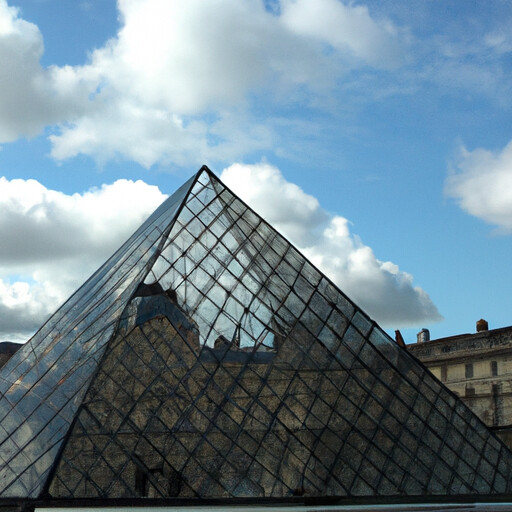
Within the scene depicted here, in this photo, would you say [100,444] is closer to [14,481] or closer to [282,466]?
[14,481]

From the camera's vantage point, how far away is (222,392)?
10.0 m

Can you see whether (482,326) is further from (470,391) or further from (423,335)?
(423,335)

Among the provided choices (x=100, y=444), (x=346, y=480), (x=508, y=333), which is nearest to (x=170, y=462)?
(x=100, y=444)

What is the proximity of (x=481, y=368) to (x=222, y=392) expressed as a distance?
22.7 metres

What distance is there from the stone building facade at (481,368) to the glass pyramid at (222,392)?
18.4 metres

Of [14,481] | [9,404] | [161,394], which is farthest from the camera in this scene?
[9,404]

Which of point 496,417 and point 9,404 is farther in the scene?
point 496,417

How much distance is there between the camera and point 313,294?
38.9ft

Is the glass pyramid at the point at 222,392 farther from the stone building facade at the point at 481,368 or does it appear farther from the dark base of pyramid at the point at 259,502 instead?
the stone building facade at the point at 481,368

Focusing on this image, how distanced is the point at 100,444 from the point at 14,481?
3.52ft

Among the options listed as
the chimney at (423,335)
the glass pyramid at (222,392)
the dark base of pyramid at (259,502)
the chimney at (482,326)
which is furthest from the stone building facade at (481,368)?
the dark base of pyramid at (259,502)

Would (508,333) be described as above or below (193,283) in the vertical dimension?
above

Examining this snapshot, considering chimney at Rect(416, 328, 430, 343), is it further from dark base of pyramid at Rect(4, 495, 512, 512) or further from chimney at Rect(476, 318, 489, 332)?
dark base of pyramid at Rect(4, 495, 512, 512)

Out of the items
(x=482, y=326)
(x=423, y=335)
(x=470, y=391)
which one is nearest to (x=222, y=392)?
(x=470, y=391)
